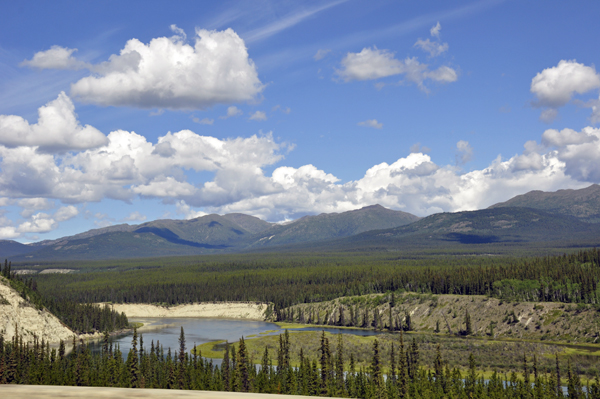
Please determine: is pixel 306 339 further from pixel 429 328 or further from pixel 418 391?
pixel 418 391

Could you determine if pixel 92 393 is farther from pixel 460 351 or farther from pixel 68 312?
pixel 68 312

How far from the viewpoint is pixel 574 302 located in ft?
552

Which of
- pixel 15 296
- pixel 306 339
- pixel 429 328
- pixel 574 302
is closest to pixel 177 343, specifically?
pixel 306 339

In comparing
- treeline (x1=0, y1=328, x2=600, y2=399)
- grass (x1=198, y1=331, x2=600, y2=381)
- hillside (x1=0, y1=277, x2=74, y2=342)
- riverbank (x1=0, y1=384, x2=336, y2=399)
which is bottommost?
grass (x1=198, y1=331, x2=600, y2=381)

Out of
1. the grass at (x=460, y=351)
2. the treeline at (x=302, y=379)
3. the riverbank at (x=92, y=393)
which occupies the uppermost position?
the riverbank at (x=92, y=393)

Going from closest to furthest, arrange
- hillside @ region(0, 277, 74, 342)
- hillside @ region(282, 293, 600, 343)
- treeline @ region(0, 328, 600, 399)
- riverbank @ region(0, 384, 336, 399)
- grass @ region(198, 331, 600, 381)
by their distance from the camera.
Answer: riverbank @ region(0, 384, 336, 399), treeline @ region(0, 328, 600, 399), grass @ region(198, 331, 600, 381), hillside @ region(0, 277, 74, 342), hillside @ region(282, 293, 600, 343)

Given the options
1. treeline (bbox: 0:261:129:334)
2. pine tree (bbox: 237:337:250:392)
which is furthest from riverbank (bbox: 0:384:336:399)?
treeline (bbox: 0:261:129:334)

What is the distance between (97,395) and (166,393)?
1734 millimetres

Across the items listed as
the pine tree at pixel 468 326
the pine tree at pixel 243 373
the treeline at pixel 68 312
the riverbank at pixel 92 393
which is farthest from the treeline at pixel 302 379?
the riverbank at pixel 92 393

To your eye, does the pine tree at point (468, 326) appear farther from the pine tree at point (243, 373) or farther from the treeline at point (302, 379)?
the pine tree at point (243, 373)

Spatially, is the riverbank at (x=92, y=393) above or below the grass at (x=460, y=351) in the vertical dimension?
above

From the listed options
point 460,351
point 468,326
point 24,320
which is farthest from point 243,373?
point 468,326

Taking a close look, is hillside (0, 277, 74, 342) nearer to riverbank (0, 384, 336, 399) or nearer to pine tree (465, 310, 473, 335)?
pine tree (465, 310, 473, 335)

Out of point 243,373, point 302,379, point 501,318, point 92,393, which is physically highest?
point 92,393
